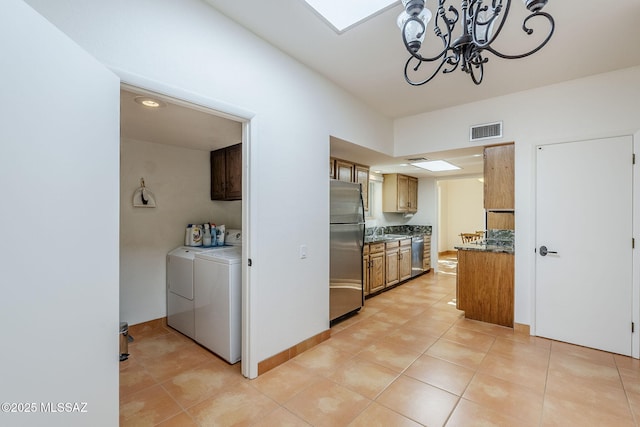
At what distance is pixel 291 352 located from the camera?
2557 millimetres

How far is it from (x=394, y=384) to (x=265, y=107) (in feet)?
7.98

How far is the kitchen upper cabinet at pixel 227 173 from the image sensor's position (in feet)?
11.4

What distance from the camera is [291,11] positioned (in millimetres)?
1904

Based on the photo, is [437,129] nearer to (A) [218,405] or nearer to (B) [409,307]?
(B) [409,307]

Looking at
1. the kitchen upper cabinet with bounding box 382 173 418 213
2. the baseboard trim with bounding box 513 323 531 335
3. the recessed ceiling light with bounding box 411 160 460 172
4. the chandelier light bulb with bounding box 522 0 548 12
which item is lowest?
the baseboard trim with bounding box 513 323 531 335

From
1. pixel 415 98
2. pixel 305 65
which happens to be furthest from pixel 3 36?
pixel 415 98

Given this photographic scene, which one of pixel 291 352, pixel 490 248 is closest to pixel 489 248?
pixel 490 248

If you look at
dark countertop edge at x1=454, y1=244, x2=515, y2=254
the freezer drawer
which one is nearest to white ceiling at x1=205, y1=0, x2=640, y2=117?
the freezer drawer

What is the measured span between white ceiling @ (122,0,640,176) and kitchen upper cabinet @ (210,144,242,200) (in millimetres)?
250

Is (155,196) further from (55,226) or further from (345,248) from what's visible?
(55,226)

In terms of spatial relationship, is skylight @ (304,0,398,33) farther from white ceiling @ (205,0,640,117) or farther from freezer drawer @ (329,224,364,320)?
freezer drawer @ (329,224,364,320)

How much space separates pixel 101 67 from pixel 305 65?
1.81 metres

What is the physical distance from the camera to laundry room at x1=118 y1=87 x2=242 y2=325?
10.0 ft

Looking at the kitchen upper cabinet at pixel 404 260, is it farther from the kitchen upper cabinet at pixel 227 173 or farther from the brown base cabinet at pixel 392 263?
the kitchen upper cabinet at pixel 227 173
